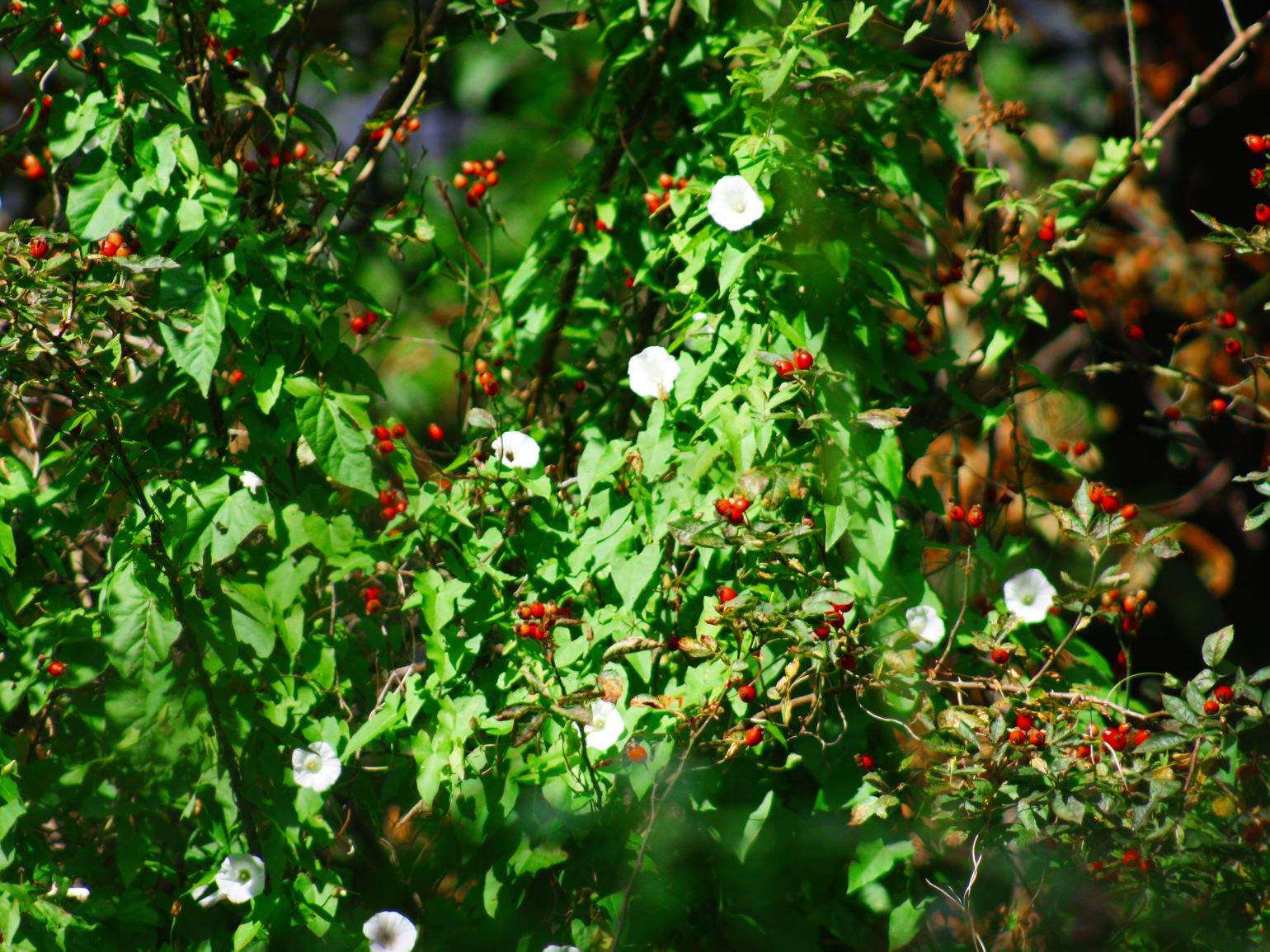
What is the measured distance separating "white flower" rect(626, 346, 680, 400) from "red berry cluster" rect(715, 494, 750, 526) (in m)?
0.26

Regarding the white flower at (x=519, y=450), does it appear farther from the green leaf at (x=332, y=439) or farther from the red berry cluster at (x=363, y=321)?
the red berry cluster at (x=363, y=321)

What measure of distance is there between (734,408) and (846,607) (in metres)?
0.35

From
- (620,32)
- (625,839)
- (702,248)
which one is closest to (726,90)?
(620,32)

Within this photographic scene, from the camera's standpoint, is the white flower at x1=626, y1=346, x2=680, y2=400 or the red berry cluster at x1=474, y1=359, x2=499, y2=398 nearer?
the white flower at x1=626, y1=346, x2=680, y2=400

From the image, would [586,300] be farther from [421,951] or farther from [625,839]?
[421,951]

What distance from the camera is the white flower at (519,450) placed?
1.90 metres

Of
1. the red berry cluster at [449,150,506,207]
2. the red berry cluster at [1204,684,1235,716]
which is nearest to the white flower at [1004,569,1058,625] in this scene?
the red berry cluster at [1204,684,1235,716]

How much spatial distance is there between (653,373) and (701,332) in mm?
113

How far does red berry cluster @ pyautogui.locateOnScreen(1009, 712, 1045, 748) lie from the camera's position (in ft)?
5.34

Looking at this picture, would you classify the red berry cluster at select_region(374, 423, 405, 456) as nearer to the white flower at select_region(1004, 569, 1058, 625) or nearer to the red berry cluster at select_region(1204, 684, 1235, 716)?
the white flower at select_region(1004, 569, 1058, 625)

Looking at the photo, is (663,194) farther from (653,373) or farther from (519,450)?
(519,450)

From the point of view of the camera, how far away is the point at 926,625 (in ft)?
5.90

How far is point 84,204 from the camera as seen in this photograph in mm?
1771

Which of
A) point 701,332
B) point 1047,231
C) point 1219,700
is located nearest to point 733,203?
point 701,332
